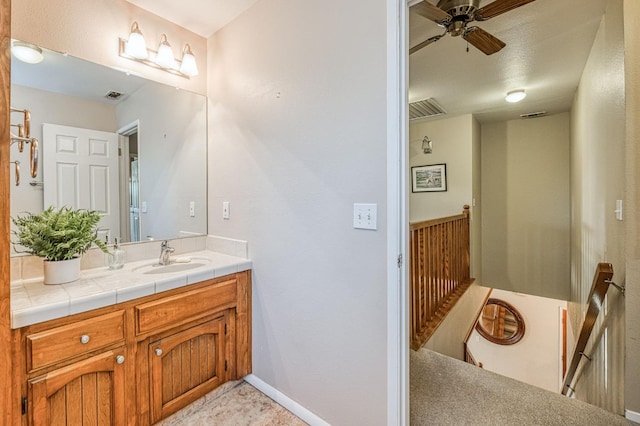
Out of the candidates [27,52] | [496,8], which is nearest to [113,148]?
[27,52]

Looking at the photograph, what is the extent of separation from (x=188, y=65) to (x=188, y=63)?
13 mm

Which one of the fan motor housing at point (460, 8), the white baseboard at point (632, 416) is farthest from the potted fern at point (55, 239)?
the white baseboard at point (632, 416)

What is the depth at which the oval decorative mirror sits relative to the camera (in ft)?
17.2

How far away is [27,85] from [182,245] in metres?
1.20

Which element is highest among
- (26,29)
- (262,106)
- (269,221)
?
(26,29)

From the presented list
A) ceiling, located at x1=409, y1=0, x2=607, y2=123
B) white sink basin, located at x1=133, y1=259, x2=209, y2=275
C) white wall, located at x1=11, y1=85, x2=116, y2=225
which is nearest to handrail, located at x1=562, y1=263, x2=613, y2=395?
ceiling, located at x1=409, y1=0, x2=607, y2=123

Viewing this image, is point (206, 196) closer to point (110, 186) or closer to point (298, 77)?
point (110, 186)

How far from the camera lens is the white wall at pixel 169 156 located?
1991 millimetres

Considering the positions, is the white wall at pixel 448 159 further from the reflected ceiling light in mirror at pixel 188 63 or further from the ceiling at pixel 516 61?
the reflected ceiling light in mirror at pixel 188 63

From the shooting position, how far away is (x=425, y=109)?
3.92 m

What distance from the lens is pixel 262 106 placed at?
71.9 inches

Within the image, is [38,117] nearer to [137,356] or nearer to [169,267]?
[169,267]

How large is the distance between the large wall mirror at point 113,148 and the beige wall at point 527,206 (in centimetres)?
443

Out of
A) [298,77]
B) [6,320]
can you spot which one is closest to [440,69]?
[298,77]
